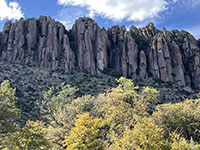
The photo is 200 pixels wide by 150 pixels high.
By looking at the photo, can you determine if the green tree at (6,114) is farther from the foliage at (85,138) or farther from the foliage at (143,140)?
the foliage at (143,140)

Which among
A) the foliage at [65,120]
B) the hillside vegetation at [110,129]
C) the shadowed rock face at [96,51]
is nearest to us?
the hillside vegetation at [110,129]

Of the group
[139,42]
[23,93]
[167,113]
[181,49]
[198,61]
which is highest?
[139,42]

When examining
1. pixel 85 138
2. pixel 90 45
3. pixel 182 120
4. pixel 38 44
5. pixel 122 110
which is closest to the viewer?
pixel 85 138

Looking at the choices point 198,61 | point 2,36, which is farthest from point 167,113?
point 2,36

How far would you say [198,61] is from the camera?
8462cm

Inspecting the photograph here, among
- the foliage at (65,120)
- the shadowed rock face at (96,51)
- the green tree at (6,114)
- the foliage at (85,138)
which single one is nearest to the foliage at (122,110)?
the foliage at (85,138)

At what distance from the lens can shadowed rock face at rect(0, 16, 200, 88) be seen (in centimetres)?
7988

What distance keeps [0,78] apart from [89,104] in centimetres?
4123

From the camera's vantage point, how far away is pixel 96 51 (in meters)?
86.8

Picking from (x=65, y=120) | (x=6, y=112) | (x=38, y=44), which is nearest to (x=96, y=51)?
(x=38, y=44)

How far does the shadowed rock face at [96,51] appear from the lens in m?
79.9

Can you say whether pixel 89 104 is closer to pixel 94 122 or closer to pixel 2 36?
pixel 94 122

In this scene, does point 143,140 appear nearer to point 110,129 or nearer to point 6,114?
point 110,129

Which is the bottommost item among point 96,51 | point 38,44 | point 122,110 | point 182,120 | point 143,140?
point 182,120
